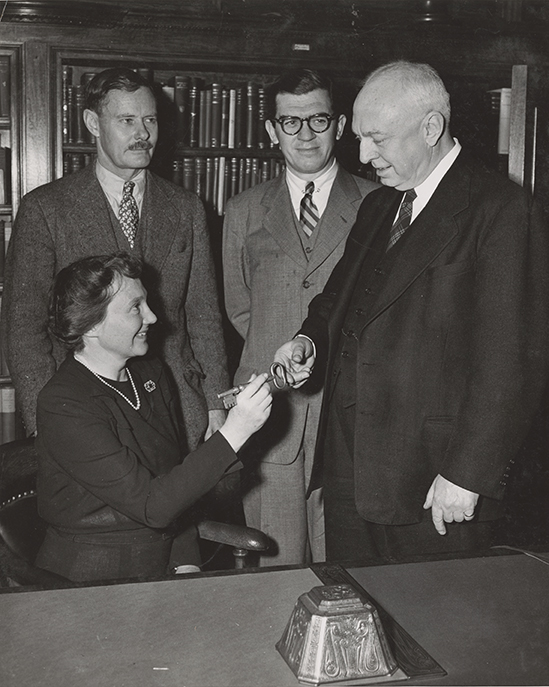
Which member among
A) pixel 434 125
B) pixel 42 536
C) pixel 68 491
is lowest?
pixel 42 536

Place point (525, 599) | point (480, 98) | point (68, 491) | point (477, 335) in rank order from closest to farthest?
point (525, 599) → point (477, 335) → point (68, 491) → point (480, 98)

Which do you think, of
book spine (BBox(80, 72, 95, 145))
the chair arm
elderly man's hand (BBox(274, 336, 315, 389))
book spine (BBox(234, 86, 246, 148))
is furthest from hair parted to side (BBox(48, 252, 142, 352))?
book spine (BBox(234, 86, 246, 148))

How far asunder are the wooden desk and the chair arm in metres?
0.54

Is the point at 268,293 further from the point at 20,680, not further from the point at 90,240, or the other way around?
the point at 20,680

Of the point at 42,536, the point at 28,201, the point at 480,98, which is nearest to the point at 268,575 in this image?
the point at 42,536

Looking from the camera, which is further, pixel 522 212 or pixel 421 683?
pixel 522 212

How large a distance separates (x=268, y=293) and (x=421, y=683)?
1862 millimetres

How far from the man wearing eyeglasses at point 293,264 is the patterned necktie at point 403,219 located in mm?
696

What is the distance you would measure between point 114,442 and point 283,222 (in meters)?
1.15

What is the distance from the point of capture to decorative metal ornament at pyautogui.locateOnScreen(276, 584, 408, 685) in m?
1.17

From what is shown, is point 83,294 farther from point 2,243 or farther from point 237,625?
point 2,243

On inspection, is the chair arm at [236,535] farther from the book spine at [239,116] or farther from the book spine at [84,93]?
the book spine at [239,116]

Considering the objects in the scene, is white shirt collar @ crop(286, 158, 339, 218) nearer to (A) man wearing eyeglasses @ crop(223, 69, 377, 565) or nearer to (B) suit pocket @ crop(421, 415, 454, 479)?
(A) man wearing eyeglasses @ crop(223, 69, 377, 565)

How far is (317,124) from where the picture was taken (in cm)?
284
